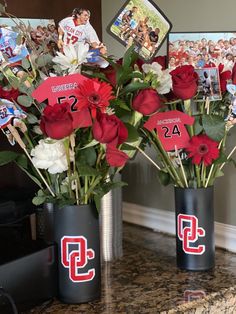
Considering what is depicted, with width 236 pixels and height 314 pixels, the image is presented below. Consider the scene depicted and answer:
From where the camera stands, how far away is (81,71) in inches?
49.7

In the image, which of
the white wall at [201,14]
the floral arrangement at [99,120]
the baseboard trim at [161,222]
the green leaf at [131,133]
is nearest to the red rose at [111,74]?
the floral arrangement at [99,120]

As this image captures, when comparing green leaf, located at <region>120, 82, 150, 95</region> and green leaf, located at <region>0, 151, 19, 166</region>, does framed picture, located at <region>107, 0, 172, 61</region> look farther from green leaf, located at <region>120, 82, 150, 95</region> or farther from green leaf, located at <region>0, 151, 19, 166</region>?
green leaf, located at <region>0, 151, 19, 166</region>

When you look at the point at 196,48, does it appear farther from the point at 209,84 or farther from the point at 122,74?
the point at 122,74

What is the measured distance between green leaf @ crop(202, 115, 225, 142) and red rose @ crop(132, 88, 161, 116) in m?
0.19

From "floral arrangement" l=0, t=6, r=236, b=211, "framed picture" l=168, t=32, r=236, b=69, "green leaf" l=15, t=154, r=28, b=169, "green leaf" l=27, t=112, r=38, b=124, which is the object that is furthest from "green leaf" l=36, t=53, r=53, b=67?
"framed picture" l=168, t=32, r=236, b=69

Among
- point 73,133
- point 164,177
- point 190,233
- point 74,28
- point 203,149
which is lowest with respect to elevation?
point 190,233

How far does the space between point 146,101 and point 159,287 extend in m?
0.48

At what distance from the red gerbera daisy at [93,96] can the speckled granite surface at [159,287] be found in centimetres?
47

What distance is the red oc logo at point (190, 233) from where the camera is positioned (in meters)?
1.45

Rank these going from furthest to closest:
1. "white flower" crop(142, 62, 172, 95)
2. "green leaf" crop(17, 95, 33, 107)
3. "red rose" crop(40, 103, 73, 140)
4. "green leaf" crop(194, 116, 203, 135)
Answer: "green leaf" crop(194, 116, 203, 135), "white flower" crop(142, 62, 172, 95), "green leaf" crop(17, 95, 33, 107), "red rose" crop(40, 103, 73, 140)

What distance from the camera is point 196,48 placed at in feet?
5.15

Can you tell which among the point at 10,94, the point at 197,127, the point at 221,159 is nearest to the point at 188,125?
the point at 197,127

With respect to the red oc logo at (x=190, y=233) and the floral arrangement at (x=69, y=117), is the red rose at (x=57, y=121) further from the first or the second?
the red oc logo at (x=190, y=233)

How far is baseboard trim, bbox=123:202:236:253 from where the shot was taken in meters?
1.65
